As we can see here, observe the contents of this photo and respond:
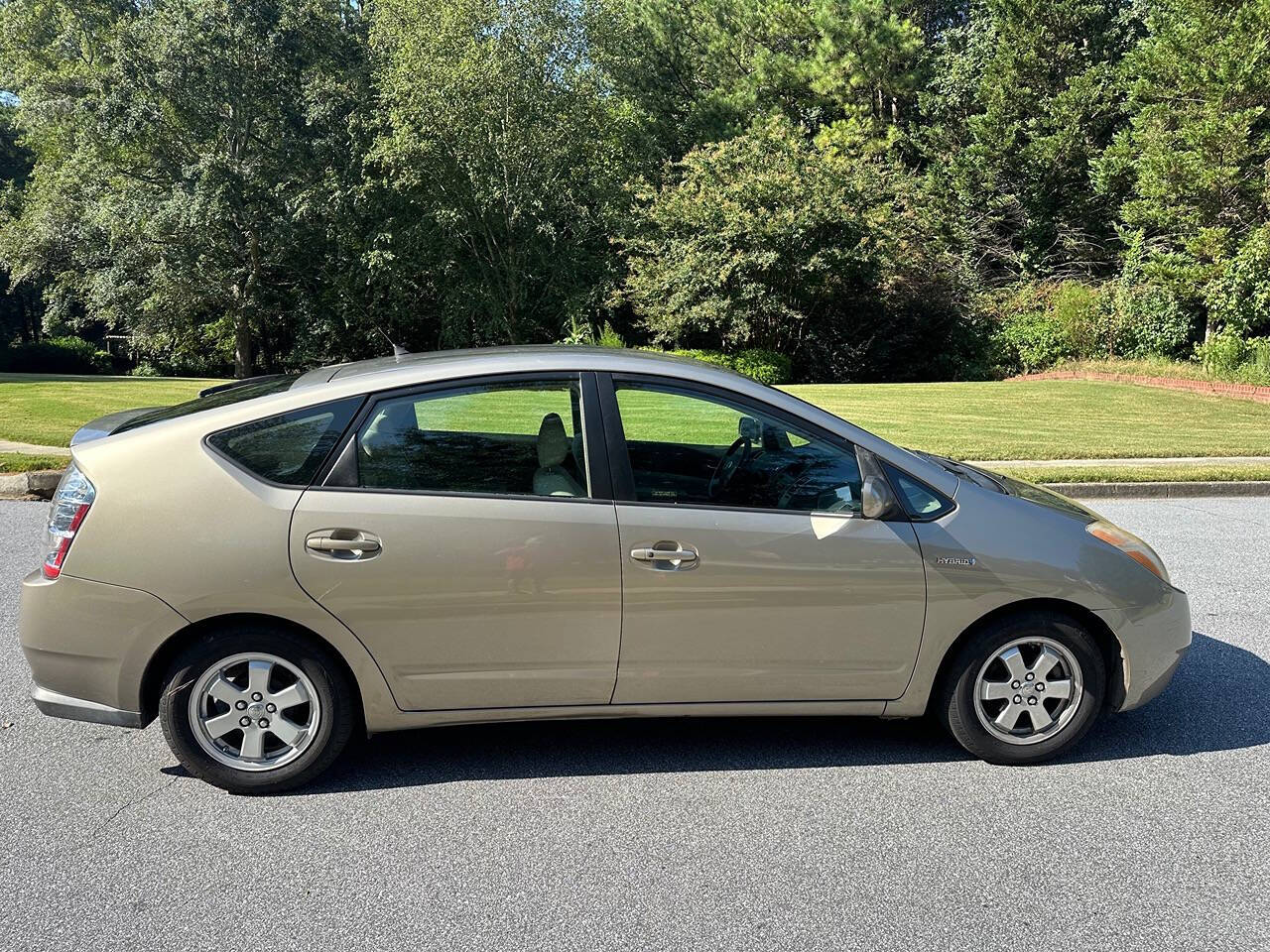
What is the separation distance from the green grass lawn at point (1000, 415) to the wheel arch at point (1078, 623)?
29.7 ft

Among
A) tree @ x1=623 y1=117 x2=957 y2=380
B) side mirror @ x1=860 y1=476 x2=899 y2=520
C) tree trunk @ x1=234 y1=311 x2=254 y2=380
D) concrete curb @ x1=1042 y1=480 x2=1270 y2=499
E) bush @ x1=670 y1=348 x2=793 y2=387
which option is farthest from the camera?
tree trunk @ x1=234 y1=311 x2=254 y2=380

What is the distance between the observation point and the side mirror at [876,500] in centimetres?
396

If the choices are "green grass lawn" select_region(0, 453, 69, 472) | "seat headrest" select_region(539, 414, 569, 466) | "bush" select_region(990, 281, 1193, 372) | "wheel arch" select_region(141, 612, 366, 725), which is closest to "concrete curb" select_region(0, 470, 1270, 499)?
"green grass lawn" select_region(0, 453, 69, 472)

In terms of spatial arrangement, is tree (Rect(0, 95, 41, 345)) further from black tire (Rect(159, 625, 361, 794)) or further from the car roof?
black tire (Rect(159, 625, 361, 794))

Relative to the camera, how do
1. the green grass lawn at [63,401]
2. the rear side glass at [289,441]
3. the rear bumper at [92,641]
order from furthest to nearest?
the green grass lawn at [63,401] < the rear side glass at [289,441] < the rear bumper at [92,641]

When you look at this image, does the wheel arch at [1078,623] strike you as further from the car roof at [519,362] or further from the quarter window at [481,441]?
the quarter window at [481,441]

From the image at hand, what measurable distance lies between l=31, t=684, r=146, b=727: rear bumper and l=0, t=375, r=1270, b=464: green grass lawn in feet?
33.6

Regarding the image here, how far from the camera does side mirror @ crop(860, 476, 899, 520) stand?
396cm

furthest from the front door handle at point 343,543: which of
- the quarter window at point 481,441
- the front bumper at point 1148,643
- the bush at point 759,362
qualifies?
the bush at point 759,362

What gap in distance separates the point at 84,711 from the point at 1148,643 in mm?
4077

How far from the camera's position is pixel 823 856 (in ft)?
11.2

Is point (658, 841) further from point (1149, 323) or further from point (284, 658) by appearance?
point (1149, 323)

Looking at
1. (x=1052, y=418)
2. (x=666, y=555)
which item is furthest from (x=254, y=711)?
(x=1052, y=418)

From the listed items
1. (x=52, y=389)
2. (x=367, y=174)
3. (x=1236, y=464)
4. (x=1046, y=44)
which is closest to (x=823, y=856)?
(x=1236, y=464)
